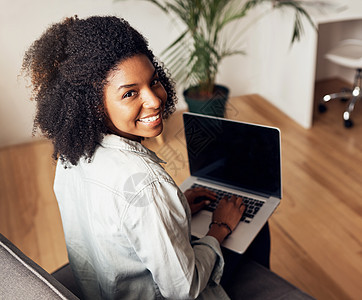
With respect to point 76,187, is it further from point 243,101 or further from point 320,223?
point 243,101

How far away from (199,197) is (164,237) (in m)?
0.49

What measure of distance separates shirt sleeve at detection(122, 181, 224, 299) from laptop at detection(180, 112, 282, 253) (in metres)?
0.30

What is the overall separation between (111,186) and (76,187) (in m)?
0.15

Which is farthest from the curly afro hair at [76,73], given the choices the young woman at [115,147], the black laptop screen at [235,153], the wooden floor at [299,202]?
the black laptop screen at [235,153]

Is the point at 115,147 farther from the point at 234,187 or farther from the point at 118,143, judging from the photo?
the point at 234,187

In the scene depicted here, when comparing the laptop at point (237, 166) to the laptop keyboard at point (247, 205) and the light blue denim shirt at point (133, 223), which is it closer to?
the laptop keyboard at point (247, 205)

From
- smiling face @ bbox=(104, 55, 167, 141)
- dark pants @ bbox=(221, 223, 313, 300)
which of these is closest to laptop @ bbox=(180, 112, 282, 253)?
dark pants @ bbox=(221, 223, 313, 300)

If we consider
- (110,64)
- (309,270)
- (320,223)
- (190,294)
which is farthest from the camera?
(320,223)

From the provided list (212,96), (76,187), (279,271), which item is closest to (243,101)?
(212,96)

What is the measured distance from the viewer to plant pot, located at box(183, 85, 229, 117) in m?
2.79

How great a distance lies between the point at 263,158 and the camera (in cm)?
126

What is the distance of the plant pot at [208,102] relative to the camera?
110 inches

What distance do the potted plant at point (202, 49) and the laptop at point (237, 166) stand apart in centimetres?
106

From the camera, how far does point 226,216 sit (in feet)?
3.94
